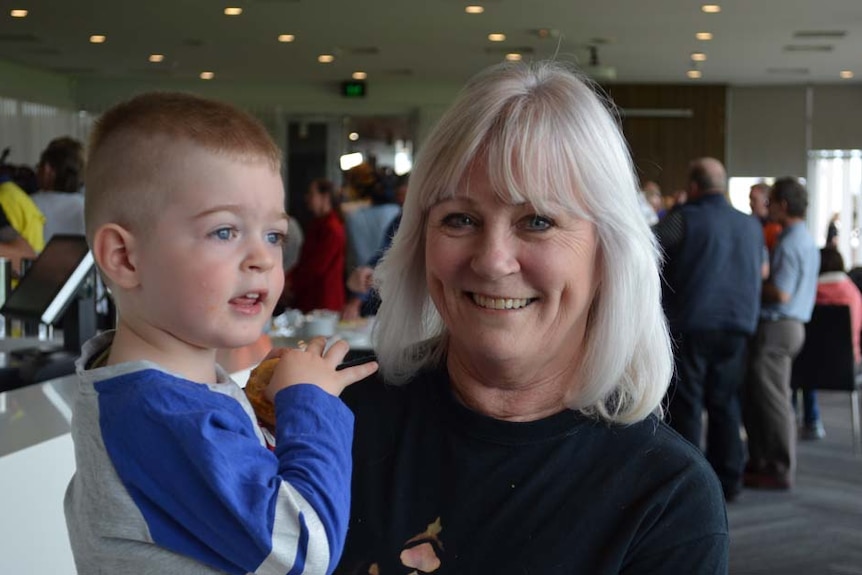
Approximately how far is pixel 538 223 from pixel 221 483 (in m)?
0.51

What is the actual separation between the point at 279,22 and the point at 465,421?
12.0m

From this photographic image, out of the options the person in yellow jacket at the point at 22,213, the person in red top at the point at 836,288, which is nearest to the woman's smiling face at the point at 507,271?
the person in yellow jacket at the point at 22,213

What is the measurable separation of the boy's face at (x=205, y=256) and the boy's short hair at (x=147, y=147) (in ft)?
0.05

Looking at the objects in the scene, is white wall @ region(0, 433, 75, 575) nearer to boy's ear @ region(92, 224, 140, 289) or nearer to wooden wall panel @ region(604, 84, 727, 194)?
boy's ear @ region(92, 224, 140, 289)

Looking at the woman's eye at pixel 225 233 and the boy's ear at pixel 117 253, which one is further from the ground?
the woman's eye at pixel 225 233

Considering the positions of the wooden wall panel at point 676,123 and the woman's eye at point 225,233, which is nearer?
the woman's eye at point 225,233

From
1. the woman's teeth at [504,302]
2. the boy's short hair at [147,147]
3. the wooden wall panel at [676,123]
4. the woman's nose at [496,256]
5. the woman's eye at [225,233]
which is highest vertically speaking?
the wooden wall panel at [676,123]

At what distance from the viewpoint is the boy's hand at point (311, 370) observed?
49.4 inches

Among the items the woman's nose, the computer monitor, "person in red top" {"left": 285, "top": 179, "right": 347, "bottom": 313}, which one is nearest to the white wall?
the computer monitor

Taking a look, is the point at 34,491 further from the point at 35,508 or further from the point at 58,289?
the point at 58,289

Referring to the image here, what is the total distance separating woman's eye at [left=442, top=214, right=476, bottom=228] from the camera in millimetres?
1429

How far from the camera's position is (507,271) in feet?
4.54

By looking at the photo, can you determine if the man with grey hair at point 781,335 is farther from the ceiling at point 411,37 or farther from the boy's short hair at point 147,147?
the ceiling at point 411,37

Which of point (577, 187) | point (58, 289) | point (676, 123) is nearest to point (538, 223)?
point (577, 187)
